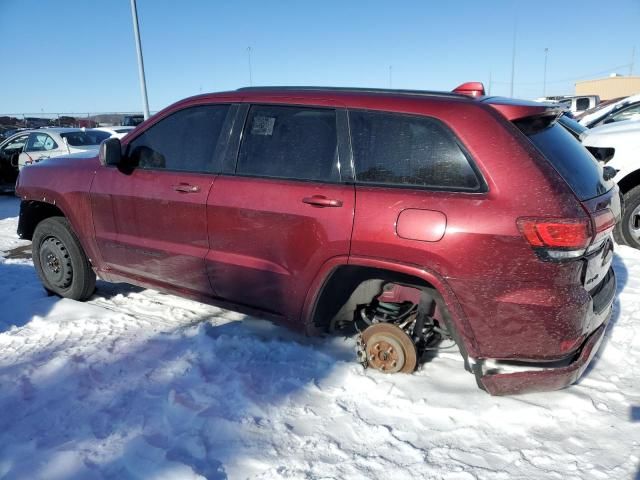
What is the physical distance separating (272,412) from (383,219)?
1.21 m

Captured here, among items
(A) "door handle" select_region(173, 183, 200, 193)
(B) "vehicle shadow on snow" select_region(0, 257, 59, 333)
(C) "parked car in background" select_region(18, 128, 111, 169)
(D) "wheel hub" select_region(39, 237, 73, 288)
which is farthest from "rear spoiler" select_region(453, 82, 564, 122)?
(C) "parked car in background" select_region(18, 128, 111, 169)

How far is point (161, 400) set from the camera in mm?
2654

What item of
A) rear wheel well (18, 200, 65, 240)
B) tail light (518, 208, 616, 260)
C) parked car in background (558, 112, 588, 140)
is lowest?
rear wheel well (18, 200, 65, 240)

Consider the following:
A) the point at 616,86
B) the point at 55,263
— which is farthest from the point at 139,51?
the point at 616,86

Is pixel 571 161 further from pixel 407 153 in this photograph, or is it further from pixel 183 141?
pixel 183 141

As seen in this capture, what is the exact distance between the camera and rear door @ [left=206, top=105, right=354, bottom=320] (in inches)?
108

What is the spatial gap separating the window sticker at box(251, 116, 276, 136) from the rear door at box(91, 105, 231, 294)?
0.25 meters

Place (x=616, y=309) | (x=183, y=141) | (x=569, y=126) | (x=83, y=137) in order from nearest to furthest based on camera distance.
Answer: (x=183, y=141)
(x=569, y=126)
(x=616, y=309)
(x=83, y=137)

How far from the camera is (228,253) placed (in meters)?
3.11

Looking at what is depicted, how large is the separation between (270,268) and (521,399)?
64.8 inches

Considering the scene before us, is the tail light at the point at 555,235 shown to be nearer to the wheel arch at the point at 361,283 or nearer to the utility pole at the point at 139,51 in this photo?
the wheel arch at the point at 361,283

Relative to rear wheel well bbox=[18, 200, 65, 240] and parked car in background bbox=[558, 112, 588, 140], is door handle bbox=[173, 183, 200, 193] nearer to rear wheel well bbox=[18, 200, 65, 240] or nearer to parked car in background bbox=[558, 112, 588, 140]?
rear wheel well bbox=[18, 200, 65, 240]

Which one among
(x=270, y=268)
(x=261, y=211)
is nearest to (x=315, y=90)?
(x=261, y=211)

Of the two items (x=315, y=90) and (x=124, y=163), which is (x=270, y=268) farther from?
(x=124, y=163)
